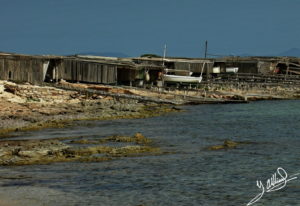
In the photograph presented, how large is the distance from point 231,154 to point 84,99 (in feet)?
94.8

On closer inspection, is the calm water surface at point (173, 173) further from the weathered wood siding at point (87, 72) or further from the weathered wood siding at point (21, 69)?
the weathered wood siding at point (87, 72)

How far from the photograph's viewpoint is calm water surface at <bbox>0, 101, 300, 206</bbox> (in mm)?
18312

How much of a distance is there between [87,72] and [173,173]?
1594 inches

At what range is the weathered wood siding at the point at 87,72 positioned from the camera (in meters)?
61.2

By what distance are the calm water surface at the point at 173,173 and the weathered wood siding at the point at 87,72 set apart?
77.5 ft

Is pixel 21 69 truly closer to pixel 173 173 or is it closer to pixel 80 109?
pixel 80 109

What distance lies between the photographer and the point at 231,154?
90.6ft

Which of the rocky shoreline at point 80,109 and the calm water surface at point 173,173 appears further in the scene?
the rocky shoreline at point 80,109

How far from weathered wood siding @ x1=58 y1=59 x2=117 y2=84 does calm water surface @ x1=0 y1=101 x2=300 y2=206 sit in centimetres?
2361

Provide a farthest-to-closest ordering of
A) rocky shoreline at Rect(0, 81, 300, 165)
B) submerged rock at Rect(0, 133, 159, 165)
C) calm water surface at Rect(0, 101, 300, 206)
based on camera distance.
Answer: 1. rocky shoreline at Rect(0, 81, 300, 165)
2. submerged rock at Rect(0, 133, 159, 165)
3. calm water surface at Rect(0, 101, 300, 206)

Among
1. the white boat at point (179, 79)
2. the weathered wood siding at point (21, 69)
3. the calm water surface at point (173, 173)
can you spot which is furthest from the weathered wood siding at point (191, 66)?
the calm water surface at point (173, 173)

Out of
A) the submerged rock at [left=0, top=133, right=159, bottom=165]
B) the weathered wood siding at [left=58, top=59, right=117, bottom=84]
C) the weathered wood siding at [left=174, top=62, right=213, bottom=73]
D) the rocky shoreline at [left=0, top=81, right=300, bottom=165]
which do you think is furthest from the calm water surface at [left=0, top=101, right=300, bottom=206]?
the weathered wood siding at [left=174, top=62, right=213, bottom=73]

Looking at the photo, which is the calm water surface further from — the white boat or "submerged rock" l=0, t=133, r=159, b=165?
the white boat

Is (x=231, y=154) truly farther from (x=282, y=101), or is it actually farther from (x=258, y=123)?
(x=282, y=101)
